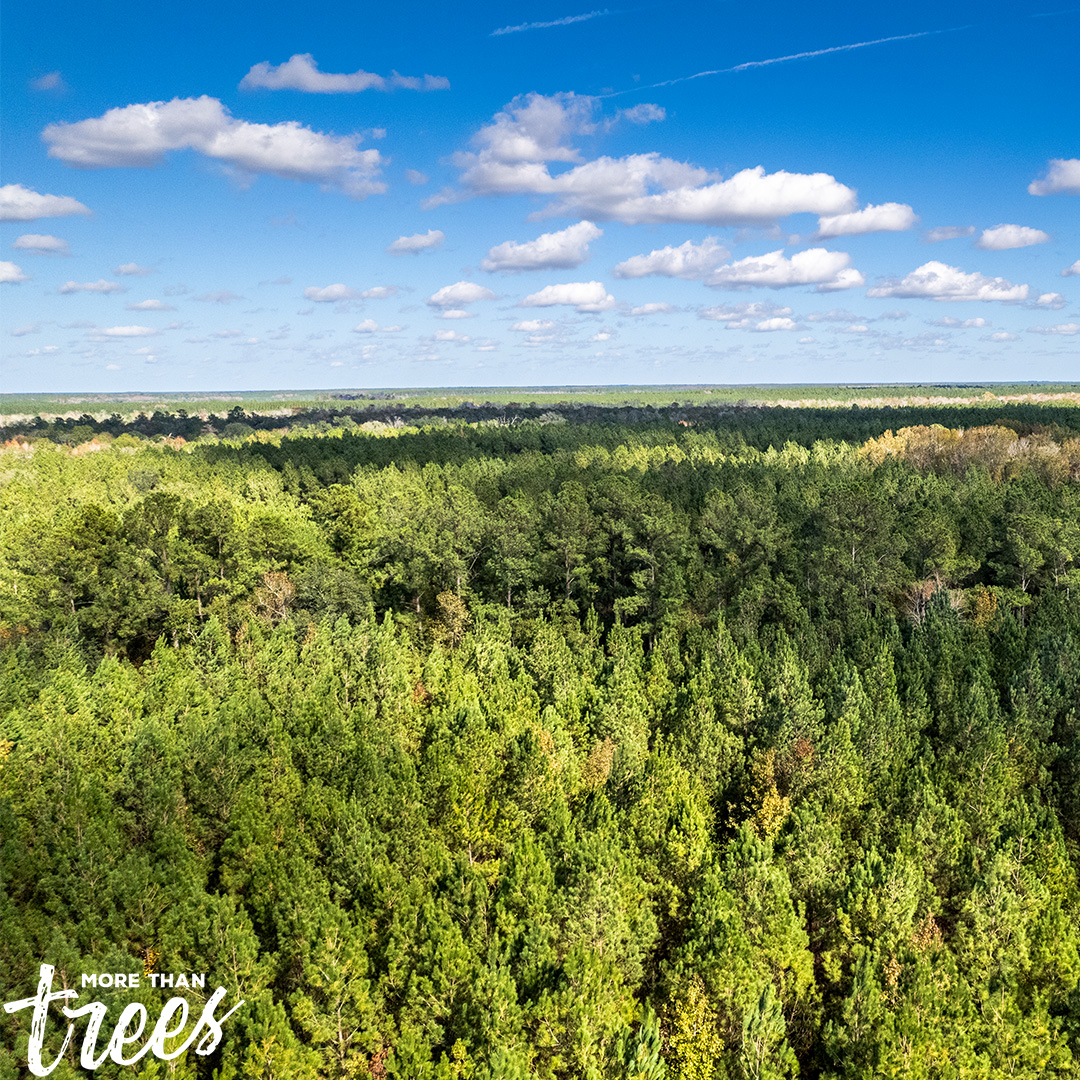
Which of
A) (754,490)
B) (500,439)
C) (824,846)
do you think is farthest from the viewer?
(500,439)

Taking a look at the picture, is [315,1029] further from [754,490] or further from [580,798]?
[754,490]

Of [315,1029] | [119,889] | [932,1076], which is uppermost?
Answer: [119,889]

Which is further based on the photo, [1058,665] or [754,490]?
[754,490]

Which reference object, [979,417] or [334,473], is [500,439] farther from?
[979,417]

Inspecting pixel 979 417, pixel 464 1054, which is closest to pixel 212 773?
pixel 464 1054

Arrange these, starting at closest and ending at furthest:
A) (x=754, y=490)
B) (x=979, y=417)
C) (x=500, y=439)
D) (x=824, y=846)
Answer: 1. (x=824, y=846)
2. (x=754, y=490)
3. (x=500, y=439)
4. (x=979, y=417)

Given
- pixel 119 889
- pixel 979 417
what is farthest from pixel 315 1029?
pixel 979 417

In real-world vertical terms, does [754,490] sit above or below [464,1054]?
above
